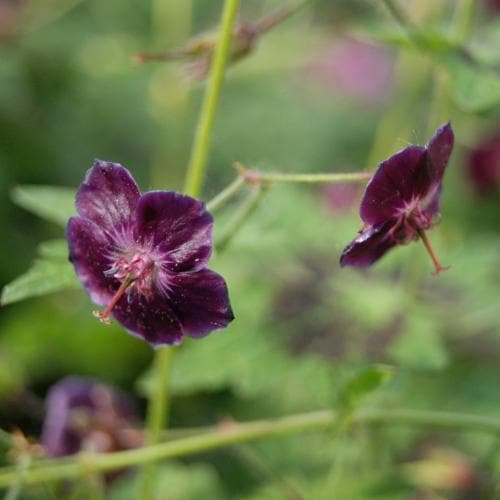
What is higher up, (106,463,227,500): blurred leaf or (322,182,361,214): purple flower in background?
(322,182,361,214): purple flower in background

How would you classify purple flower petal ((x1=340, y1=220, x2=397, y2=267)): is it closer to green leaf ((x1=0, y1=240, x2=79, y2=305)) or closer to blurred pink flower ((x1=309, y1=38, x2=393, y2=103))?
green leaf ((x1=0, y1=240, x2=79, y2=305))

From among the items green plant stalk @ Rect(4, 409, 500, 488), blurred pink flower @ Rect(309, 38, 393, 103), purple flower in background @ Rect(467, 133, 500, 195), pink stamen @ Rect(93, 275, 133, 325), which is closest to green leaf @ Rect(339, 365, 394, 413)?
green plant stalk @ Rect(4, 409, 500, 488)

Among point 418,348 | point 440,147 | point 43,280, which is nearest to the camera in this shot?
point 440,147

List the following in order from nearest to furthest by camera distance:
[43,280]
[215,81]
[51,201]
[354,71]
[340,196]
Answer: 1. [43,280]
2. [215,81]
3. [51,201]
4. [340,196]
5. [354,71]

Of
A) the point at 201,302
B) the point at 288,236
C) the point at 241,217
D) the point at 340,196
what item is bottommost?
the point at 201,302

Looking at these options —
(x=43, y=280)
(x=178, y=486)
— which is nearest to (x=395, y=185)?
(x=43, y=280)

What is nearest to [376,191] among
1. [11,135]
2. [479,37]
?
[479,37]

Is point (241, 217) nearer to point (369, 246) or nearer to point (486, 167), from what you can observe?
point (369, 246)
